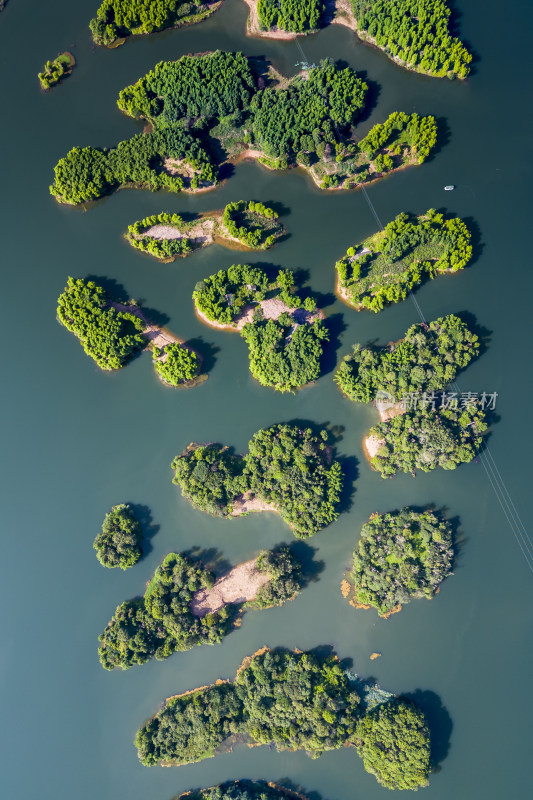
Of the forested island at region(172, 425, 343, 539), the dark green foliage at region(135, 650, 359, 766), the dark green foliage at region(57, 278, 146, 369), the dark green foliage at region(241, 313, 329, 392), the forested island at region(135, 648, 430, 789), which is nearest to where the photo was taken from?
the forested island at region(135, 648, 430, 789)

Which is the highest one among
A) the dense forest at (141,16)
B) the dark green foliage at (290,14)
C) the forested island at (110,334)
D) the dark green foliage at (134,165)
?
the dense forest at (141,16)

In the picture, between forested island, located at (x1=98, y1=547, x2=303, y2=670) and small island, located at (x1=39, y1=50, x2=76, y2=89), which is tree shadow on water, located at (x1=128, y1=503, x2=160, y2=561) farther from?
small island, located at (x1=39, y1=50, x2=76, y2=89)

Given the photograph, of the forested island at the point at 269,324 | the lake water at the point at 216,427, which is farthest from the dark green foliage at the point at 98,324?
the forested island at the point at 269,324

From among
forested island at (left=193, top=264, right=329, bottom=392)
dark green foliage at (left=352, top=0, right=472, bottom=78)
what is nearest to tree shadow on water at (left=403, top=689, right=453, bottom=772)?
forested island at (left=193, top=264, right=329, bottom=392)

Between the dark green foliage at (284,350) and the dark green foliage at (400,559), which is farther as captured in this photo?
the dark green foliage at (284,350)

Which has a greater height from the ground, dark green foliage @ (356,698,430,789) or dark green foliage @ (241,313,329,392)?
dark green foliage @ (241,313,329,392)

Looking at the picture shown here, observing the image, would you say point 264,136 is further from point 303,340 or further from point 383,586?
point 383,586

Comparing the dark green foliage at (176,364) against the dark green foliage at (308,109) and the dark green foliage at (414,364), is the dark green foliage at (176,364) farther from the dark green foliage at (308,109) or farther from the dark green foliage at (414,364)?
the dark green foliage at (308,109)

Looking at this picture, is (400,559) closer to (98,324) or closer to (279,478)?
(279,478)
